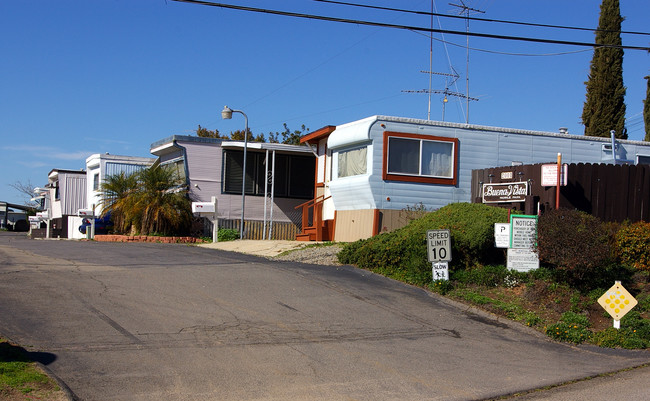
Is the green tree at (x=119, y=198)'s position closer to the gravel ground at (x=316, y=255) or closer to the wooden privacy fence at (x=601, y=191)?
the gravel ground at (x=316, y=255)

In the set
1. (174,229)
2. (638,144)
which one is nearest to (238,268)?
(174,229)

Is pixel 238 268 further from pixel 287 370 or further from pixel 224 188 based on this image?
pixel 224 188

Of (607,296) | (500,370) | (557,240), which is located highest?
(557,240)

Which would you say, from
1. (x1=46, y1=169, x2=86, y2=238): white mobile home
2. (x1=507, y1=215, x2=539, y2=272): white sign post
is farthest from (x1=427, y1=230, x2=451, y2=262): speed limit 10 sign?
(x1=46, y1=169, x2=86, y2=238): white mobile home

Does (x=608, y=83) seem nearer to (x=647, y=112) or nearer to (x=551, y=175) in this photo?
(x=647, y=112)

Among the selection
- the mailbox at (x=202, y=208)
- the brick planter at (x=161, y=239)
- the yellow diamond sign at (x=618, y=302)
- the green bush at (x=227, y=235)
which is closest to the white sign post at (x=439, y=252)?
the yellow diamond sign at (x=618, y=302)

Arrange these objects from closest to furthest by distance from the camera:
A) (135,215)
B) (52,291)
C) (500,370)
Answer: (500,370)
(52,291)
(135,215)

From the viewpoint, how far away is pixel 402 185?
20.0 meters

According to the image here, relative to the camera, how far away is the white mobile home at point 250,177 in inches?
1075

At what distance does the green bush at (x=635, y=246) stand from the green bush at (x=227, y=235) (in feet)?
50.1

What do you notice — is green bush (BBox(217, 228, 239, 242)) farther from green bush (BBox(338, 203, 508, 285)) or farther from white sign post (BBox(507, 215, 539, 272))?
white sign post (BBox(507, 215, 539, 272))

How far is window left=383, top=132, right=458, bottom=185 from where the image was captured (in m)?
19.9

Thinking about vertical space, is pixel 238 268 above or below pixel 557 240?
below

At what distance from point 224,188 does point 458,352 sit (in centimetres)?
1926
